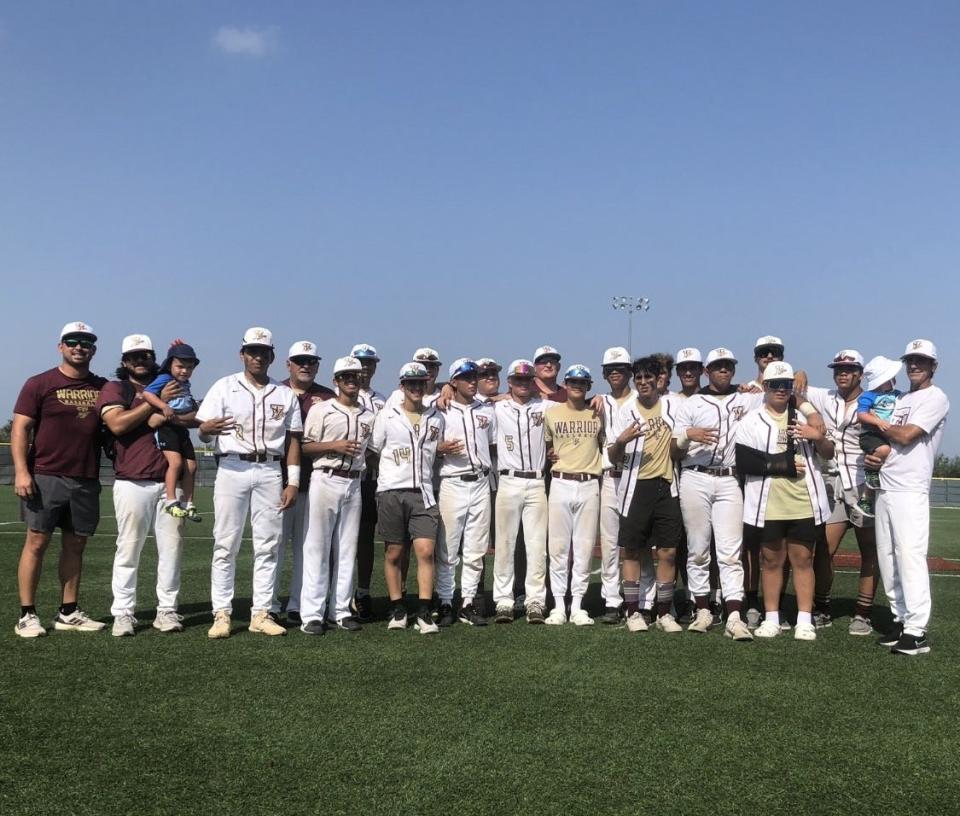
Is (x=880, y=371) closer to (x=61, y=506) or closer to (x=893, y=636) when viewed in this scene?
(x=893, y=636)

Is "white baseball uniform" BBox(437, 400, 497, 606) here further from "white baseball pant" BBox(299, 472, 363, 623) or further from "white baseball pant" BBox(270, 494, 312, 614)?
"white baseball pant" BBox(270, 494, 312, 614)

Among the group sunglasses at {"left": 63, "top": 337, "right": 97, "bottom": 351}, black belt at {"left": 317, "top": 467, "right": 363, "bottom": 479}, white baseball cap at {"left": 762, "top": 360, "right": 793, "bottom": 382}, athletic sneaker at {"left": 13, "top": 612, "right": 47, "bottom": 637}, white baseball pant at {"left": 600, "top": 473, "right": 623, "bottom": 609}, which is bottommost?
athletic sneaker at {"left": 13, "top": 612, "right": 47, "bottom": 637}

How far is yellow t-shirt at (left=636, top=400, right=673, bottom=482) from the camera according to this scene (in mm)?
6961

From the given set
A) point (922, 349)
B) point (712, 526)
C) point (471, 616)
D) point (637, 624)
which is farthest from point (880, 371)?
point (471, 616)

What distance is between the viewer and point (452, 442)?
23.6 ft

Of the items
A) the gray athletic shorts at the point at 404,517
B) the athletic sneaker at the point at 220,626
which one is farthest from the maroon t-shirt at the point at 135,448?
the gray athletic shorts at the point at 404,517

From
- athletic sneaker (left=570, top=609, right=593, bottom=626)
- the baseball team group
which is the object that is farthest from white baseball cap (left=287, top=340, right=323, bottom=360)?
athletic sneaker (left=570, top=609, right=593, bottom=626)

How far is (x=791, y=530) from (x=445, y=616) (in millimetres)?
2874

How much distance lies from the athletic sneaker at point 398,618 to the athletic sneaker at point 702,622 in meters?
2.30

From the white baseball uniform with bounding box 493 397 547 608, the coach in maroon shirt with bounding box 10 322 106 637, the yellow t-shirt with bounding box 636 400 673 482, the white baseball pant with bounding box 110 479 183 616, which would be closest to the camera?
the coach in maroon shirt with bounding box 10 322 106 637

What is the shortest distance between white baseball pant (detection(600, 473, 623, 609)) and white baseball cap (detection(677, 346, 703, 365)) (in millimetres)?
1214

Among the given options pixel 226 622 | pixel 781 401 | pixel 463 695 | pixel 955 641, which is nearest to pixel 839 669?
pixel 955 641

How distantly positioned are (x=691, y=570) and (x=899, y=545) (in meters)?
1.57

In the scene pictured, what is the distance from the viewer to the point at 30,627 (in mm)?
6258
